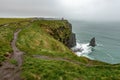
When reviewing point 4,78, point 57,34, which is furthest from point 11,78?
point 57,34

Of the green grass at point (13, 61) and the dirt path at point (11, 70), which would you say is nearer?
the dirt path at point (11, 70)

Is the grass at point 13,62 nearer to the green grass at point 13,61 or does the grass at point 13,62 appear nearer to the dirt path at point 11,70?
the green grass at point 13,61

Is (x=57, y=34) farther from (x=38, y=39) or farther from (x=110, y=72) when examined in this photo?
(x=110, y=72)

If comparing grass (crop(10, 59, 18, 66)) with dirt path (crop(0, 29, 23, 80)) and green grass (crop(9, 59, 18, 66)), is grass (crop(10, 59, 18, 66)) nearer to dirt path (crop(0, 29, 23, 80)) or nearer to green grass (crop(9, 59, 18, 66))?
green grass (crop(9, 59, 18, 66))

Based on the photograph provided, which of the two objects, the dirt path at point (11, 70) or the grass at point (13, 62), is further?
the grass at point (13, 62)

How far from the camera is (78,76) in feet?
92.5

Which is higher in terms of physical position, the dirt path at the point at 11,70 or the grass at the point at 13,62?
the grass at the point at 13,62

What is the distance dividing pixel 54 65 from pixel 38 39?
30748 millimetres

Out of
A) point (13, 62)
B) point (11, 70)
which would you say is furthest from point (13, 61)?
point (11, 70)

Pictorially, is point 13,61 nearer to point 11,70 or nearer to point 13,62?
point 13,62

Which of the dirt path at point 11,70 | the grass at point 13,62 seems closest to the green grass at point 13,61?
the grass at point 13,62

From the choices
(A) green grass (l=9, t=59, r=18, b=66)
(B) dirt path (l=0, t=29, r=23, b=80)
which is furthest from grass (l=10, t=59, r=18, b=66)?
(B) dirt path (l=0, t=29, r=23, b=80)

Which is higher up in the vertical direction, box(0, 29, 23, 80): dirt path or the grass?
the grass

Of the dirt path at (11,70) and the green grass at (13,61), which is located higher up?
the green grass at (13,61)
